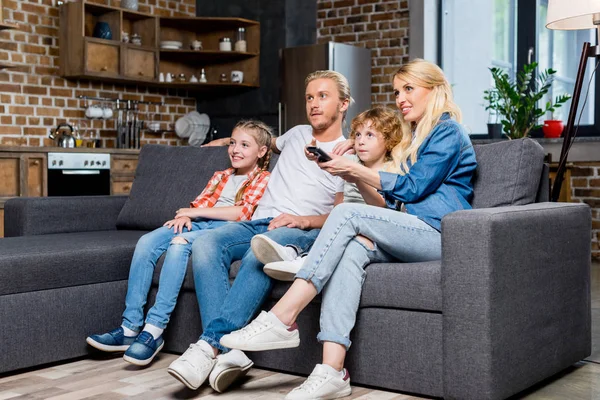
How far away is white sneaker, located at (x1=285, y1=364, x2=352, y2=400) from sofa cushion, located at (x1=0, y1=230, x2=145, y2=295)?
1.01m

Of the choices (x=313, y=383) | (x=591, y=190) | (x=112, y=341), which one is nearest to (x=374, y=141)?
(x=313, y=383)

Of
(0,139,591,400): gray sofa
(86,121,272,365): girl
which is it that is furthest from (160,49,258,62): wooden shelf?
(0,139,591,400): gray sofa

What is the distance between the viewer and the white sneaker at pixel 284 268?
243 centimetres

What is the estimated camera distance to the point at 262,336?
229cm

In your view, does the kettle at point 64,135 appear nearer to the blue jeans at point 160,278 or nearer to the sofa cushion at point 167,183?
the sofa cushion at point 167,183

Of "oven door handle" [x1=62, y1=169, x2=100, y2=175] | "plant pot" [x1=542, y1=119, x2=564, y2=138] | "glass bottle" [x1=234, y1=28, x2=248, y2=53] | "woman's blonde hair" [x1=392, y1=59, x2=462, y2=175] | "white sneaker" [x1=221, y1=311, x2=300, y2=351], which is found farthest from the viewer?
"glass bottle" [x1=234, y1=28, x2=248, y2=53]

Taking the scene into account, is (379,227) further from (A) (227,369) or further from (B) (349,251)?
(A) (227,369)

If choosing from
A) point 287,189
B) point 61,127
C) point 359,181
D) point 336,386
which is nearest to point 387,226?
point 359,181

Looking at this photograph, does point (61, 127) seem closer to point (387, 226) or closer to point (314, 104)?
point (314, 104)

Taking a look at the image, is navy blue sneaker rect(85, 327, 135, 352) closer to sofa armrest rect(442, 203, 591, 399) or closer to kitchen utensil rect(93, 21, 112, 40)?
sofa armrest rect(442, 203, 591, 399)

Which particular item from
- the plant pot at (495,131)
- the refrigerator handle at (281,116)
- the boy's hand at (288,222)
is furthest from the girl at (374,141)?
the refrigerator handle at (281,116)

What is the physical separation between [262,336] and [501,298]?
701 millimetres

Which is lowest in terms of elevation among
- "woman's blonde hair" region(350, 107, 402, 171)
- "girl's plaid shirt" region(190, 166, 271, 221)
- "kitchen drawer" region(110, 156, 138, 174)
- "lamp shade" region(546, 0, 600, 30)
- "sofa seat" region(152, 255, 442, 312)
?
"sofa seat" region(152, 255, 442, 312)

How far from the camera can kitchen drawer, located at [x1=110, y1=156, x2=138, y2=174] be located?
5883 millimetres
